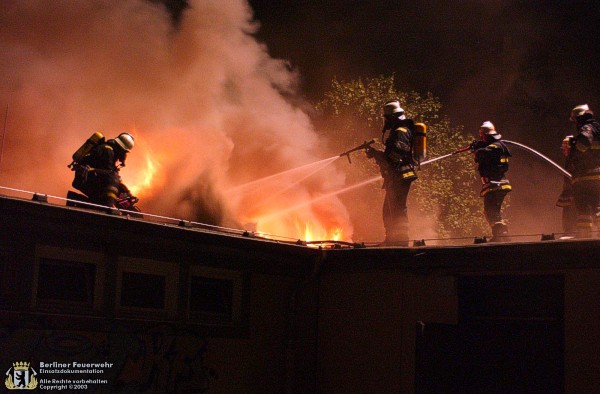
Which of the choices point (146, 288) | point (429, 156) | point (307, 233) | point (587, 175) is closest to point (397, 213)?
point (587, 175)

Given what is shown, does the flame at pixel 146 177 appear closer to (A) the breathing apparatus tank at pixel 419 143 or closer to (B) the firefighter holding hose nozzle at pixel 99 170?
(B) the firefighter holding hose nozzle at pixel 99 170

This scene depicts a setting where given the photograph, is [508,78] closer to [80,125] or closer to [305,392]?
[80,125]

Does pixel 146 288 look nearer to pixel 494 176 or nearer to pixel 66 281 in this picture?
pixel 66 281

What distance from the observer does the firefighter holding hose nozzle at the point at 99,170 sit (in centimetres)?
1051

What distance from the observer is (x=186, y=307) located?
976 cm

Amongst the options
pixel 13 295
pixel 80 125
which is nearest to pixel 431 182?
pixel 80 125

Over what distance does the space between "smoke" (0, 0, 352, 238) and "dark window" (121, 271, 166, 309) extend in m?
9.41

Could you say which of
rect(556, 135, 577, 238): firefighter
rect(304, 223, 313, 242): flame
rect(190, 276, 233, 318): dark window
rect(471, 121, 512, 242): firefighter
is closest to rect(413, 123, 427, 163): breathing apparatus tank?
rect(471, 121, 512, 242): firefighter

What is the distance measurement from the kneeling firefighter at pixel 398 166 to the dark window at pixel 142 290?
3.70 m

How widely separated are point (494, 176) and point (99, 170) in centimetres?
600

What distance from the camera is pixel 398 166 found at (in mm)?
11602

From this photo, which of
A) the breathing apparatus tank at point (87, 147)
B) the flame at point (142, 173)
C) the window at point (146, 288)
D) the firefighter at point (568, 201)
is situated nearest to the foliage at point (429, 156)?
the flame at point (142, 173)

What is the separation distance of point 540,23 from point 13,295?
32.3 m

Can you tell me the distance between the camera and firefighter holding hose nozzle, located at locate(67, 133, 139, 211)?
1051cm
